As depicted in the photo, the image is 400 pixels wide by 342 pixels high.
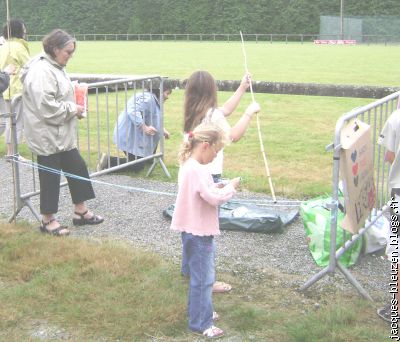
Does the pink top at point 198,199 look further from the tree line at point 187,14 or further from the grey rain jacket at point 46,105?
the tree line at point 187,14

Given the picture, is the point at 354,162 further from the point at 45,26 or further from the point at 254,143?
the point at 45,26

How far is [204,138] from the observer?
12.2 ft

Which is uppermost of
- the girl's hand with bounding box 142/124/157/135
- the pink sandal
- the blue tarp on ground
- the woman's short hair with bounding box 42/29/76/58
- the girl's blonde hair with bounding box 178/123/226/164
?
the woman's short hair with bounding box 42/29/76/58

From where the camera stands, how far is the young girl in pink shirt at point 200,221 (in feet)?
12.2

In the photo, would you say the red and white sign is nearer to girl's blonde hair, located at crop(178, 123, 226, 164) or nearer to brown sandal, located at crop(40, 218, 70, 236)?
brown sandal, located at crop(40, 218, 70, 236)

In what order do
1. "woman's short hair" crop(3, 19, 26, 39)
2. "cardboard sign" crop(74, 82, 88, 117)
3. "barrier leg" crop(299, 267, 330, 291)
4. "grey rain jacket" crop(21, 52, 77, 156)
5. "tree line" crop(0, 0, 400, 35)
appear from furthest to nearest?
1. "tree line" crop(0, 0, 400, 35)
2. "woman's short hair" crop(3, 19, 26, 39)
3. "cardboard sign" crop(74, 82, 88, 117)
4. "grey rain jacket" crop(21, 52, 77, 156)
5. "barrier leg" crop(299, 267, 330, 291)

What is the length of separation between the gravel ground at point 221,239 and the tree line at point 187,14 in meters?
55.4

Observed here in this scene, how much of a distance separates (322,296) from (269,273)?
0.57 meters

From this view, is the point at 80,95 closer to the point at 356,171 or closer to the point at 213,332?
the point at 356,171

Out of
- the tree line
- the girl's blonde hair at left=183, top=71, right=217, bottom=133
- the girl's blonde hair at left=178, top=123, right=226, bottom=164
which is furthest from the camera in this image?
the tree line

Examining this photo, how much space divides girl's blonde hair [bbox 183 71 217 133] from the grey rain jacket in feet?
4.86

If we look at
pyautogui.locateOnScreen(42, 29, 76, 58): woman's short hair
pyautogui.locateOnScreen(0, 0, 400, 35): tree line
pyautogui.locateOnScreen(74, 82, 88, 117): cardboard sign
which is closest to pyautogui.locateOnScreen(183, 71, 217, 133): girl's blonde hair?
pyautogui.locateOnScreen(42, 29, 76, 58): woman's short hair

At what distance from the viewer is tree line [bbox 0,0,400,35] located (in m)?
60.9

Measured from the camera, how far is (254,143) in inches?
393
